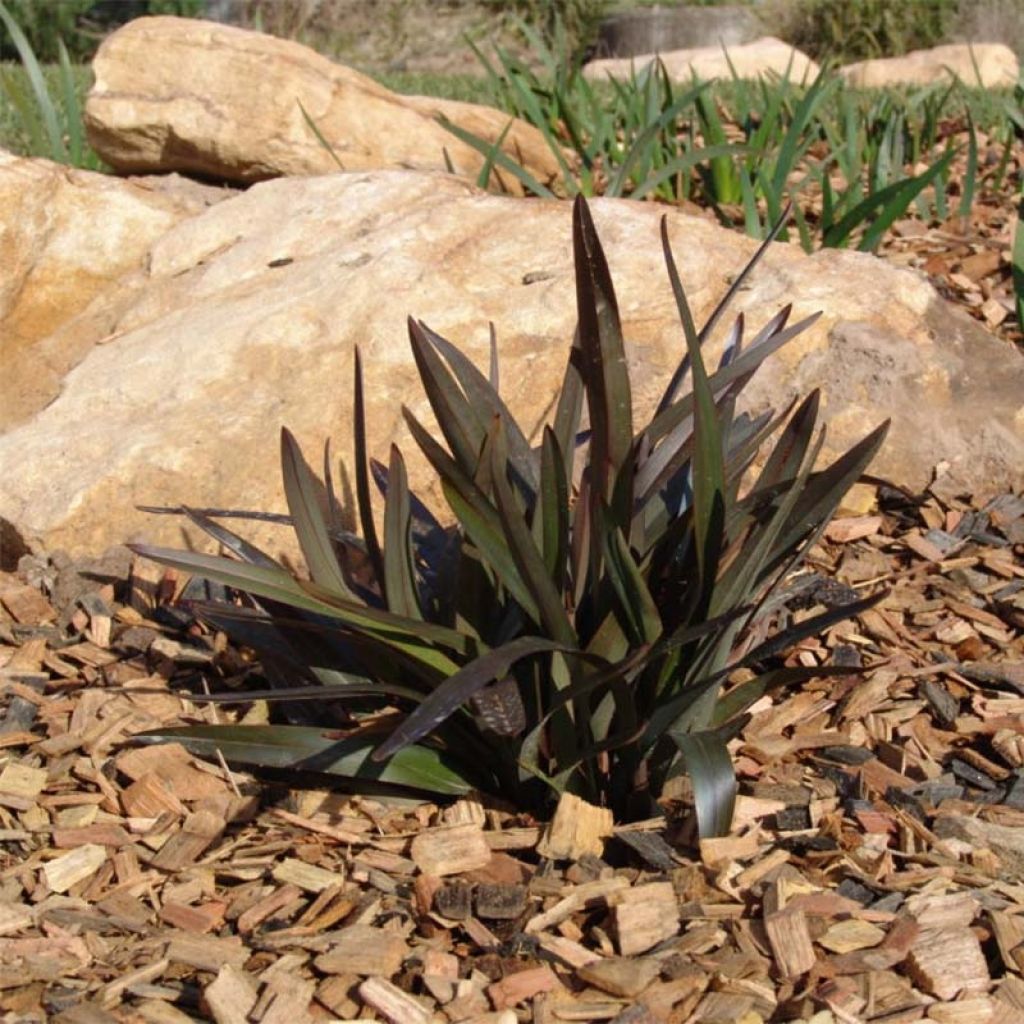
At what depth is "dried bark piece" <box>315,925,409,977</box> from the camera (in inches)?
72.7

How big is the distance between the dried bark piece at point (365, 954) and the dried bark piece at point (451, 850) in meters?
0.15

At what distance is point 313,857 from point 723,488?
780 mm

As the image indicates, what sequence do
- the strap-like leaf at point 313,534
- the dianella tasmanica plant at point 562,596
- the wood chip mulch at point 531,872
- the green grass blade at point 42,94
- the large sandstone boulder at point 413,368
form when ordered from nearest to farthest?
the wood chip mulch at point 531,872, the dianella tasmanica plant at point 562,596, the strap-like leaf at point 313,534, the large sandstone boulder at point 413,368, the green grass blade at point 42,94

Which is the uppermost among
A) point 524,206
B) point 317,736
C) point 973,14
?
point 524,206

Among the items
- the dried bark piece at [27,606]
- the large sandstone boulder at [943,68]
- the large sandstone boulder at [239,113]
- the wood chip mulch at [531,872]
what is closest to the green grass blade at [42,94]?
the large sandstone boulder at [239,113]

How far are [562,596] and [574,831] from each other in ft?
1.06

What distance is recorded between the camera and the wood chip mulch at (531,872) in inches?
71.6

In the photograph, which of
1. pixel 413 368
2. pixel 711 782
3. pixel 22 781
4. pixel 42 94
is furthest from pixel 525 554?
pixel 42 94

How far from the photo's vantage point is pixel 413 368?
3012 mm

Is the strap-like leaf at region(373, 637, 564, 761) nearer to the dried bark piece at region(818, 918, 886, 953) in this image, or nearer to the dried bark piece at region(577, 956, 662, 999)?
the dried bark piece at region(577, 956, 662, 999)

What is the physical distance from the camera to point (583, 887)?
198cm

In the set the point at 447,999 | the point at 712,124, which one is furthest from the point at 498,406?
the point at 712,124

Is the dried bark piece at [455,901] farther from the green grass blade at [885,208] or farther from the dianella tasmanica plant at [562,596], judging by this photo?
the green grass blade at [885,208]

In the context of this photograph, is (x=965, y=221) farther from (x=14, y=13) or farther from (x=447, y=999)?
(x=14, y=13)
